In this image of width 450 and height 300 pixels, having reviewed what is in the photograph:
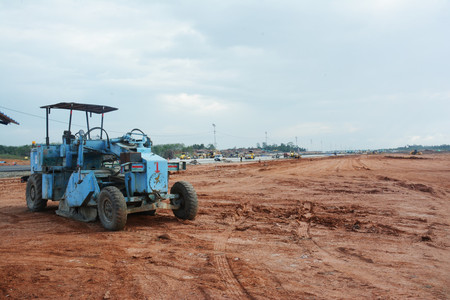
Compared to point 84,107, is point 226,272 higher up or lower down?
lower down

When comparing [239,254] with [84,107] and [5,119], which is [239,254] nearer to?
[84,107]

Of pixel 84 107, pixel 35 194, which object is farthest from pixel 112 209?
pixel 35 194

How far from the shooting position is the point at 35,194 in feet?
34.4

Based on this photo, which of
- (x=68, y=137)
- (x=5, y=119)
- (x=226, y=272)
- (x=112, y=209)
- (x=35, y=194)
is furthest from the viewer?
(x=5, y=119)

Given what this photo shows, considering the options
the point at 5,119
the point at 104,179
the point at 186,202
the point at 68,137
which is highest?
the point at 5,119

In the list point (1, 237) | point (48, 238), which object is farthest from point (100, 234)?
point (1, 237)

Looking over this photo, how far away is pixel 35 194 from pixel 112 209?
475 cm

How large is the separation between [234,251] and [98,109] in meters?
7.09

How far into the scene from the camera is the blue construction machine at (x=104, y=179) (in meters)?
7.61

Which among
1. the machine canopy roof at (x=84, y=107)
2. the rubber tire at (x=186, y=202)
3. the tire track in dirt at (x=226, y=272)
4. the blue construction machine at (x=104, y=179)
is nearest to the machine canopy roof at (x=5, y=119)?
the blue construction machine at (x=104, y=179)

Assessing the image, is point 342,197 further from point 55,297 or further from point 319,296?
point 55,297

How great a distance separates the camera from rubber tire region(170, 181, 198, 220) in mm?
8406

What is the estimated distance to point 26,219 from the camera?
9.41 meters

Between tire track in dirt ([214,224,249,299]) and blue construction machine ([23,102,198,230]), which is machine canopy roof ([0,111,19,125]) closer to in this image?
blue construction machine ([23,102,198,230])
